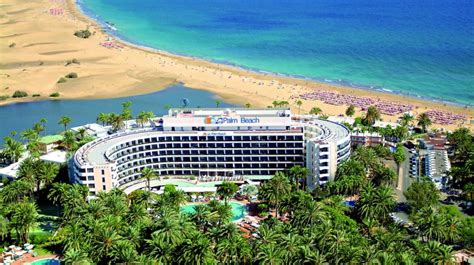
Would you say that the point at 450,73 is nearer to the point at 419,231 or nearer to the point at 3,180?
the point at 419,231

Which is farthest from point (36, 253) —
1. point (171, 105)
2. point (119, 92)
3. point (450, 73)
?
point (450, 73)

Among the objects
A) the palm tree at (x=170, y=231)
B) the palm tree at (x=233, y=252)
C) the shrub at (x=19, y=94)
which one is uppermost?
the shrub at (x=19, y=94)

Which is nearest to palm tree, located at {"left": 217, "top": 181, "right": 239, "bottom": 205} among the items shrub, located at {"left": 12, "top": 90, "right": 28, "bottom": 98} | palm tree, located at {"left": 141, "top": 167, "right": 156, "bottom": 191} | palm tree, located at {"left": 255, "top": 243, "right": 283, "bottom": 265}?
palm tree, located at {"left": 141, "top": 167, "right": 156, "bottom": 191}

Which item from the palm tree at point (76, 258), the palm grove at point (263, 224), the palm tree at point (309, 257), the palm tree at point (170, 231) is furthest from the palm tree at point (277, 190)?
the palm tree at point (76, 258)

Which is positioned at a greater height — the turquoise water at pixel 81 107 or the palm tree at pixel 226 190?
the turquoise water at pixel 81 107

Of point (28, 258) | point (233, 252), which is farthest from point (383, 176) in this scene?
point (28, 258)

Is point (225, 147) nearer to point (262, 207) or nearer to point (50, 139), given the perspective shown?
point (262, 207)

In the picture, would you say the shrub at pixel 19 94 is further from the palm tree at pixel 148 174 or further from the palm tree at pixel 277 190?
the palm tree at pixel 277 190
